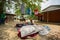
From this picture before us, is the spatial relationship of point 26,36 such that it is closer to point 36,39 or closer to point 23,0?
point 36,39

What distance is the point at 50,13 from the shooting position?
16.1 metres

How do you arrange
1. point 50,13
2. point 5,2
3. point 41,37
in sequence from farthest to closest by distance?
point 50,13 → point 5,2 → point 41,37

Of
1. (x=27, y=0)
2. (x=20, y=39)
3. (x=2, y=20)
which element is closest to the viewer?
(x=20, y=39)

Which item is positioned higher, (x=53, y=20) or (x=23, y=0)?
(x=23, y=0)

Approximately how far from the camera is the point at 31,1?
10148 mm

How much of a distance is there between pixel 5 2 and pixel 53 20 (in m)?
7.30

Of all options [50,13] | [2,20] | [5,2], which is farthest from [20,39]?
[50,13]

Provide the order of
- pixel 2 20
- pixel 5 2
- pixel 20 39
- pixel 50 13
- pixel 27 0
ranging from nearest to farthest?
pixel 20 39 < pixel 27 0 < pixel 5 2 < pixel 2 20 < pixel 50 13

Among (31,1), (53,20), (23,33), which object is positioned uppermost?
(31,1)

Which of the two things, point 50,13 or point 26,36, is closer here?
point 26,36

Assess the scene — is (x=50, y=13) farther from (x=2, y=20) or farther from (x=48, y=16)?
(x=2, y=20)

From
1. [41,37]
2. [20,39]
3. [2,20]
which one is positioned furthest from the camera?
[2,20]

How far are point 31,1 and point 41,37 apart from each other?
3.92m

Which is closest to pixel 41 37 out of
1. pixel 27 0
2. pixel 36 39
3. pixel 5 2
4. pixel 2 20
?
pixel 36 39
